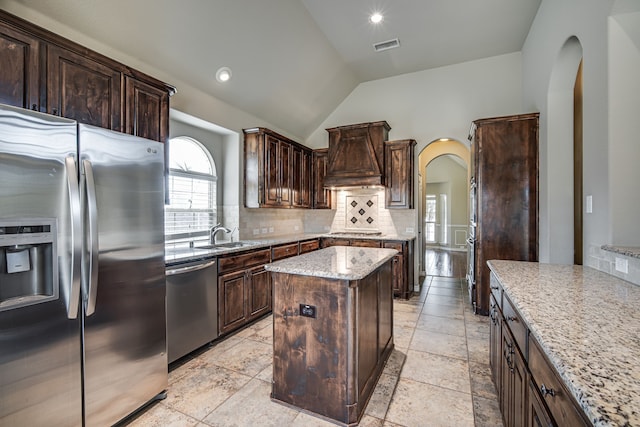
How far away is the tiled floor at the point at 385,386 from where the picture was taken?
1.97 m

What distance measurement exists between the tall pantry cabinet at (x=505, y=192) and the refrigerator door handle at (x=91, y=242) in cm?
391

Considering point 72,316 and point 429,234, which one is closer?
point 72,316

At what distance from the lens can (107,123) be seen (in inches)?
90.3

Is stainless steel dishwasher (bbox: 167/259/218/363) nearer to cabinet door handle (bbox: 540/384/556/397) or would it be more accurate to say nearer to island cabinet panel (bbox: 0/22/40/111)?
island cabinet panel (bbox: 0/22/40/111)

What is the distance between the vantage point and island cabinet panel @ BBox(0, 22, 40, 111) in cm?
175

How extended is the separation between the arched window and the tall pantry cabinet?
3.57 metres

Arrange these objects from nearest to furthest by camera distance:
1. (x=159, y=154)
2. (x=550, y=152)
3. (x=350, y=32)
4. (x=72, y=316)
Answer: (x=72, y=316)
(x=159, y=154)
(x=550, y=152)
(x=350, y=32)

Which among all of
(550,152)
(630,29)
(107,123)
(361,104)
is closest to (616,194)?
(630,29)

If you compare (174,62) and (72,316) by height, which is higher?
(174,62)

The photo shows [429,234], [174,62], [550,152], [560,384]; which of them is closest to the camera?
[560,384]

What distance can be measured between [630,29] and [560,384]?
7.64 feet

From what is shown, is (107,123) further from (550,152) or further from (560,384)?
(550,152)

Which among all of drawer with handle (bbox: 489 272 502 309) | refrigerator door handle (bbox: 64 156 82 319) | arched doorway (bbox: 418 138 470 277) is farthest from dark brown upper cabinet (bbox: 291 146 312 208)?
arched doorway (bbox: 418 138 470 277)

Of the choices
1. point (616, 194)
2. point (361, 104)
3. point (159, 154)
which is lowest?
point (616, 194)
